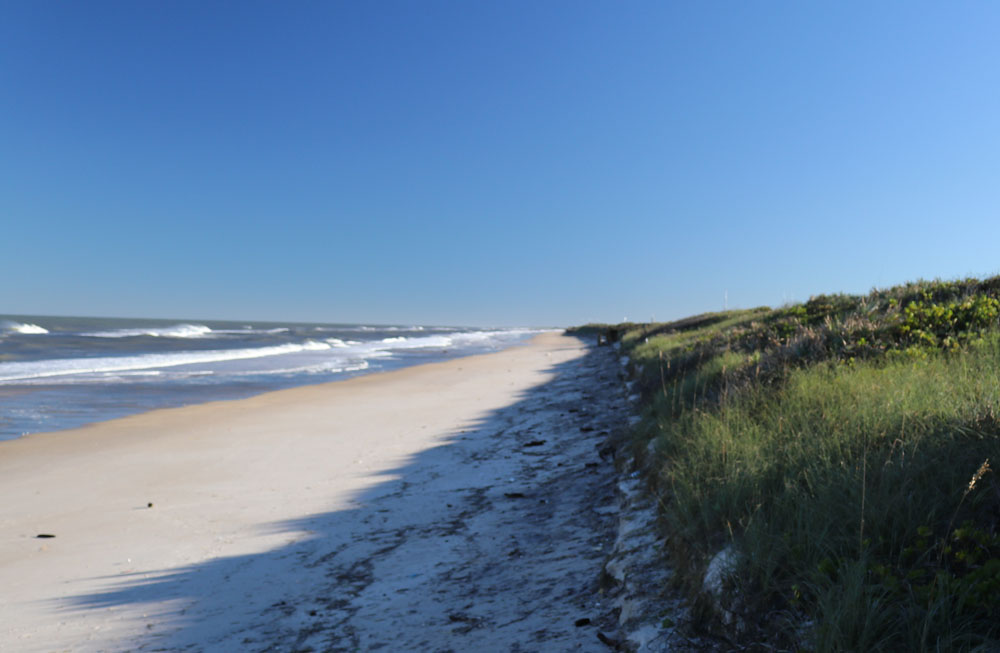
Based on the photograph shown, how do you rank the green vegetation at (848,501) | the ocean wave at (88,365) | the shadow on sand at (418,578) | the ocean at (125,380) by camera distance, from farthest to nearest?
the ocean wave at (88,365) < the ocean at (125,380) < the shadow on sand at (418,578) < the green vegetation at (848,501)

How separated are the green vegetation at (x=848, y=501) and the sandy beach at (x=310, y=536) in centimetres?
87

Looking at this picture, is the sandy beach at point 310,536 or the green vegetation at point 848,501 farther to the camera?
the sandy beach at point 310,536

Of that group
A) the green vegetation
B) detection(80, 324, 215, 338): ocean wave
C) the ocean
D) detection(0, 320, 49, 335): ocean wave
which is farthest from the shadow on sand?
detection(0, 320, 49, 335): ocean wave

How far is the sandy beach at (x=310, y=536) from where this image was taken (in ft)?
12.0

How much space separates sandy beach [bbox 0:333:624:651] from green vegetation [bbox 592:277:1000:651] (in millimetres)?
868

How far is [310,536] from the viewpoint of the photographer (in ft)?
17.4

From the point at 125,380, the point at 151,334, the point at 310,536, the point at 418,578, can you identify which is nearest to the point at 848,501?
the point at 418,578

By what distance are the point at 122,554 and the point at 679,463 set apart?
191 inches

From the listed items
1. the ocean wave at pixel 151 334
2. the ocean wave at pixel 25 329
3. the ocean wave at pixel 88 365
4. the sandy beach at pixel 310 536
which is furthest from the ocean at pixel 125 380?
the ocean wave at pixel 25 329

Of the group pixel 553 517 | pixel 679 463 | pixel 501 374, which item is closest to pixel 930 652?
pixel 679 463

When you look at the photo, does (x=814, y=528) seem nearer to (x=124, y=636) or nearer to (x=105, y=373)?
(x=124, y=636)

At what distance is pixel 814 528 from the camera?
2.71m

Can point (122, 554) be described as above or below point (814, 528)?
below

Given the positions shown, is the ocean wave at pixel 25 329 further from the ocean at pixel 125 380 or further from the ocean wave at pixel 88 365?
the ocean wave at pixel 88 365
